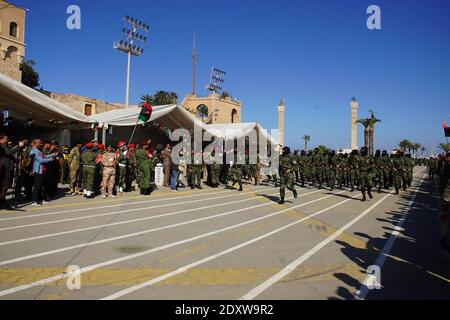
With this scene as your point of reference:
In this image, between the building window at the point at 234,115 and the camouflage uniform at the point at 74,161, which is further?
the building window at the point at 234,115

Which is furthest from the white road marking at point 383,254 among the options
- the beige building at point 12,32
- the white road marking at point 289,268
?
the beige building at point 12,32

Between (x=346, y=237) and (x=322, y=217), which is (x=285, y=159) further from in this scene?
(x=346, y=237)

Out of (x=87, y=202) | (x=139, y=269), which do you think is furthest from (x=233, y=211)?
(x=139, y=269)

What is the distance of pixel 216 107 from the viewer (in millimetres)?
68438

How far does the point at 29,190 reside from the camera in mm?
11461

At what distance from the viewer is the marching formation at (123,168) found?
1045cm

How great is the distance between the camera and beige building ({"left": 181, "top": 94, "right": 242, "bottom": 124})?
66.9 m

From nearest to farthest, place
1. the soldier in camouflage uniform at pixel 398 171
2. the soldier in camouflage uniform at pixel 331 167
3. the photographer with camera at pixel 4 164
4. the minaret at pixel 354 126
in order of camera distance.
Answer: the photographer with camera at pixel 4 164 → the soldier in camouflage uniform at pixel 398 171 → the soldier in camouflage uniform at pixel 331 167 → the minaret at pixel 354 126

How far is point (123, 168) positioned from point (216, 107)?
182 ft

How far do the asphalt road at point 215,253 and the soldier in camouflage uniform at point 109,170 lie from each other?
6.43ft

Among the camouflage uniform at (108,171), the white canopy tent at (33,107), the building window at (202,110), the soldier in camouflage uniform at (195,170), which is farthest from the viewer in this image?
the building window at (202,110)

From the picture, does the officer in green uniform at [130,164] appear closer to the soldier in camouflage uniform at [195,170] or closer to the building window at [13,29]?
the soldier in camouflage uniform at [195,170]

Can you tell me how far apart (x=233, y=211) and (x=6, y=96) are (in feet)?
29.7
